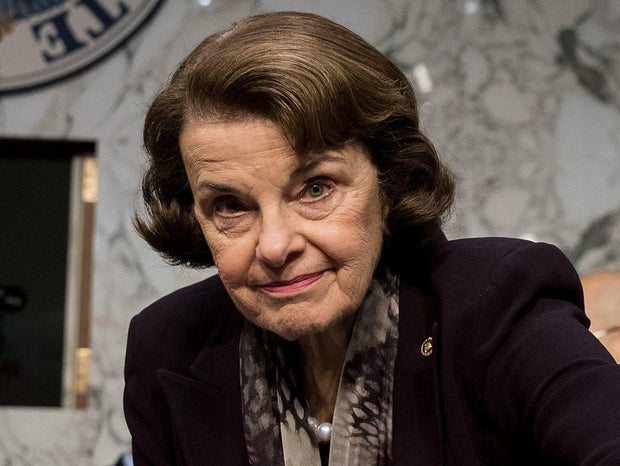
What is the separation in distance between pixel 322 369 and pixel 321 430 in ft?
0.33

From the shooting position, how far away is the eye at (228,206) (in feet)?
4.16

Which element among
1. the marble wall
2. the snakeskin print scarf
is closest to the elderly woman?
the snakeskin print scarf

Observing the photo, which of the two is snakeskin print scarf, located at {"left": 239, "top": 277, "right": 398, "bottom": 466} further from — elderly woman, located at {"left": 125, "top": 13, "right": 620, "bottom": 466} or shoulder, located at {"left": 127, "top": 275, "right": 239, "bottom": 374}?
shoulder, located at {"left": 127, "top": 275, "right": 239, "bottom": 374}

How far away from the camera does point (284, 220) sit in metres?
1.22

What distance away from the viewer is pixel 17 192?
10.8 ft

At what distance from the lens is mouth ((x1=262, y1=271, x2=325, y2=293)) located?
1255 mm

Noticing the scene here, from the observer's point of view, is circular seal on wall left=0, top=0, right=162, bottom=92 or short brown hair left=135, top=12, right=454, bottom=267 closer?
short brown hair left=135, top=12, right=454, bottom=267

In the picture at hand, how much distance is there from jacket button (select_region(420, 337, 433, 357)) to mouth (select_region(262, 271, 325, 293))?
Answer: 0.65 ft

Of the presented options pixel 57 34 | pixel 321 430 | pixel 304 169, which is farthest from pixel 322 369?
pixel 57 34

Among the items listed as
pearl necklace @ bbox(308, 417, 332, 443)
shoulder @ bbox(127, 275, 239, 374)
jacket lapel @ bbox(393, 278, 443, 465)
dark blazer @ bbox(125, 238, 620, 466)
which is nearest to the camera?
dark blazer @ bbox(125, 238, 620, 466)

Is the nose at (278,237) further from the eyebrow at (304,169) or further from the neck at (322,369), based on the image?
the neck at (322,369)

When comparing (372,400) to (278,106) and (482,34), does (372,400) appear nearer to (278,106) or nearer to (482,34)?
(278,106)

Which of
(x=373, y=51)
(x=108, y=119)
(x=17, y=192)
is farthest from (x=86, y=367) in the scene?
(x=373, y=51)

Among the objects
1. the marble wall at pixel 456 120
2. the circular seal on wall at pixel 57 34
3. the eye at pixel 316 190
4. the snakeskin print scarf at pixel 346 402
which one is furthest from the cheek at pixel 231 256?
the circular seal on wall at pixel 57 34
